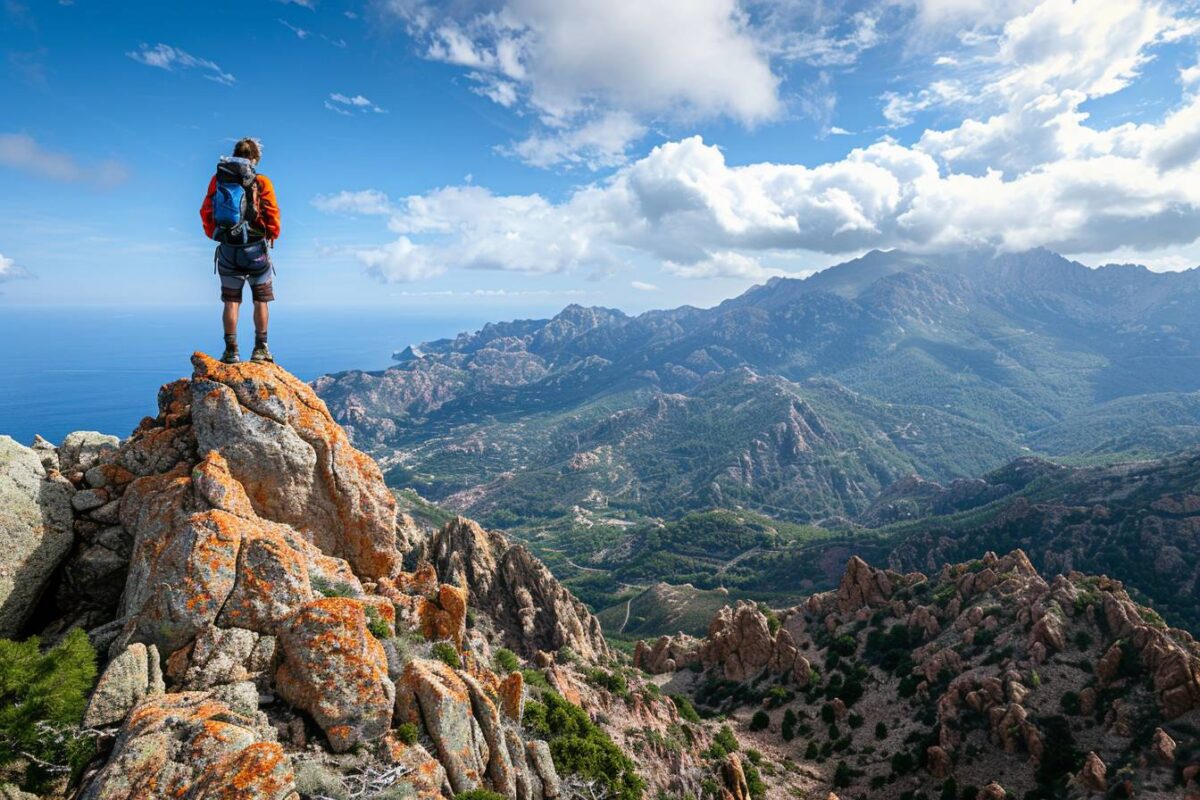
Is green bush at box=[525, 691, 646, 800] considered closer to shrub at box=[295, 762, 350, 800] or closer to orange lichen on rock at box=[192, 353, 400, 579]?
orange lichen on rock at box=[192, 353, 400, 579]

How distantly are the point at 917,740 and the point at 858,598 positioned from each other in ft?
97.3

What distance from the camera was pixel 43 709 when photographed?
13188mm

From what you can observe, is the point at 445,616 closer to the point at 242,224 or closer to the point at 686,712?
the point at 242,224

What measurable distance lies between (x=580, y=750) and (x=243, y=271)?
93.3ft

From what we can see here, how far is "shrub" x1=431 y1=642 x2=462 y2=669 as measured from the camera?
2359cm

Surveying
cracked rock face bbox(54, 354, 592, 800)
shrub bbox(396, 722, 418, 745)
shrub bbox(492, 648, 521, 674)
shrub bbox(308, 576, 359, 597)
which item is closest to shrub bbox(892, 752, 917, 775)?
shrub bbox(492, 648, 521, 674)

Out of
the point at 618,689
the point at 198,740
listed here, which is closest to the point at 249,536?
the point at 198,740

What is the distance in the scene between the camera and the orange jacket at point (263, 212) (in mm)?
18781

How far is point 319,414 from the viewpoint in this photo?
81.9ft

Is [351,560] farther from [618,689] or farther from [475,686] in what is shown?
[618,689]

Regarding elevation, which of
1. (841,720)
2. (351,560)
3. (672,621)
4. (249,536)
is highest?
(249,536)

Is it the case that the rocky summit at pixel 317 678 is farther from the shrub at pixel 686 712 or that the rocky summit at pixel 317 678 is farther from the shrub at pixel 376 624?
the shrub at pixel 686 712

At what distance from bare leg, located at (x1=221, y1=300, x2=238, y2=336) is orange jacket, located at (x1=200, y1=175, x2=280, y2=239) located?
119 inches

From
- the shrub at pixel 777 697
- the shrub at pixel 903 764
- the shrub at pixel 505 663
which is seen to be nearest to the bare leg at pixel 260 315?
the shrub at pixel 505 663
